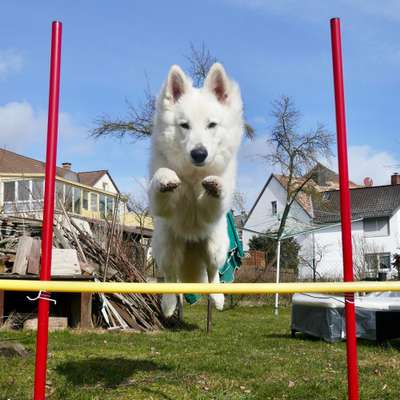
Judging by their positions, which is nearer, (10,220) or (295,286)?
(295,286)

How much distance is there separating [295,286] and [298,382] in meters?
3.59

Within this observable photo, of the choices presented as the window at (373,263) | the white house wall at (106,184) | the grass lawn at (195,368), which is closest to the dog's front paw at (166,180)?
the grass lawn at (195,368)

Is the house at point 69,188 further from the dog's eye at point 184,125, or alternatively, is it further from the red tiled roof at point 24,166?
the dog's eye at point 184,125

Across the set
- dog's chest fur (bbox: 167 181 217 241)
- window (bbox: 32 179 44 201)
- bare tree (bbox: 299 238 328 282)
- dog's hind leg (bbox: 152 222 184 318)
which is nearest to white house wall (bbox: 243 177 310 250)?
bare tree (bbox: 299 238 328 282)

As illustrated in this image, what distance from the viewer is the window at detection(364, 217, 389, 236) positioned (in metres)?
38.2

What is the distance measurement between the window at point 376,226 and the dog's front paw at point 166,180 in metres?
36.5

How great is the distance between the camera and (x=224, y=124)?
423cm

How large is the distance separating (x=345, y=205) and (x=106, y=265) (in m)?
7.68

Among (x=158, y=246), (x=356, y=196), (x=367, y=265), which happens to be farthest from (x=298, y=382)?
(x=356, y=196)

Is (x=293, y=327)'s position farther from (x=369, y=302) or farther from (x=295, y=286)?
(x=295, y=286)

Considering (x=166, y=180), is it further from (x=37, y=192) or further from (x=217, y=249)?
(x=37, y=192)

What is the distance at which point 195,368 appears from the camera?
739cm

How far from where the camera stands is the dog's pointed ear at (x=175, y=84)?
14.0ft

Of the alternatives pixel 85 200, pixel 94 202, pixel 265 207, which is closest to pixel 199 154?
pixel 85 200
